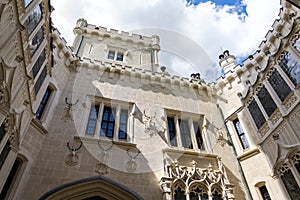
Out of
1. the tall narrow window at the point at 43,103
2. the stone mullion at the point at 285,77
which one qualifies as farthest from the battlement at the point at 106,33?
the stone mullion at the point at 285,77

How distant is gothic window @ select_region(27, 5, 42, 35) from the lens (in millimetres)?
5797

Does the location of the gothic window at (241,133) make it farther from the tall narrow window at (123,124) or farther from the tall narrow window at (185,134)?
the tall narrow window at (123,124)

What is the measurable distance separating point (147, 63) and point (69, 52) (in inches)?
243

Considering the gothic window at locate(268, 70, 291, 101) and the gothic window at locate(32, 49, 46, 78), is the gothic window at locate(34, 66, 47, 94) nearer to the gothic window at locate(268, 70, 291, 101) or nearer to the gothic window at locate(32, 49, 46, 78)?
the gothic window at locate(32, 49, 46, 78)

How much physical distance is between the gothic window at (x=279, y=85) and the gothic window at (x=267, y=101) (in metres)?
0.38

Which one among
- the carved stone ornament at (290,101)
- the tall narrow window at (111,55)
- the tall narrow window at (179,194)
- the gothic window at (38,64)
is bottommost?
the tall narrow window at (179,194)

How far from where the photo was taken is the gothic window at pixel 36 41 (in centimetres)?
625

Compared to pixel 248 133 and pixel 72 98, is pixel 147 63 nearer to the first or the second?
pixel 72 98

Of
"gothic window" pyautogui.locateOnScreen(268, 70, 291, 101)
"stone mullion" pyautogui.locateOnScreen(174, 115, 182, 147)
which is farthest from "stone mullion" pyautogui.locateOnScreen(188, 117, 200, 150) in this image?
"gothic window" pyautogui.locateOnScreen(268, 70, 291, 101)

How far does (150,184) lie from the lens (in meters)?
7.41

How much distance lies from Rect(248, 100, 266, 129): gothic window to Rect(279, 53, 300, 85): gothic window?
6.36ft

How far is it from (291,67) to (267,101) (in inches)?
60.9

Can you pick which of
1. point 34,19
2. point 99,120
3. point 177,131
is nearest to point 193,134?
point 177,131

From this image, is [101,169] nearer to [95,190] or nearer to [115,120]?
[95,190]
